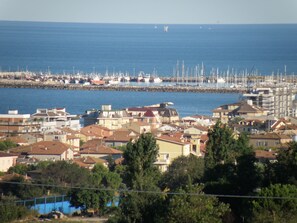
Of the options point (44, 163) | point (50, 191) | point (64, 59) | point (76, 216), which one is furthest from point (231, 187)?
point (64, 59)

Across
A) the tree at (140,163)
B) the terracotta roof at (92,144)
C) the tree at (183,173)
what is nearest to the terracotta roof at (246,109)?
the terracotta roof at (92,144)

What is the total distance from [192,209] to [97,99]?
32.0 metres

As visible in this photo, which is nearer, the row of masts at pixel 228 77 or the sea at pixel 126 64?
the sea at pixel 126 64

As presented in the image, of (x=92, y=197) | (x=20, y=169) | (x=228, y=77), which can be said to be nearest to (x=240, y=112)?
(x=20, y=169)

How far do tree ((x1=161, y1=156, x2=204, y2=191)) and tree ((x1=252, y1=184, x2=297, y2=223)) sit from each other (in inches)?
115

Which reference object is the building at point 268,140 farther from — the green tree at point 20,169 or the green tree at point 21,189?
the green tree at point 21,189

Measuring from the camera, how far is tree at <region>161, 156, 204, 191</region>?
15.6m

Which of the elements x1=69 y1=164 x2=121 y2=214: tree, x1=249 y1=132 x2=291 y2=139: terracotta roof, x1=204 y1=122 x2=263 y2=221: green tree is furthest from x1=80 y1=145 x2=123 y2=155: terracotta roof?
x1=69 y1=164 x2=121 y2=214: tree

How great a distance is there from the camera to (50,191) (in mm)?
16406

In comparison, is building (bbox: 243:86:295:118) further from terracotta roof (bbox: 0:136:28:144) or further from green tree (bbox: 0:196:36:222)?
green tree (bbox: 0:196:36:222)

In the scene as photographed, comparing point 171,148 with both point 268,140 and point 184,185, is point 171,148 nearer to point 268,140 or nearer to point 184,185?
point 268,140

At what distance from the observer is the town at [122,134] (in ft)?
63.8

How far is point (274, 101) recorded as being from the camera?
3366 cm

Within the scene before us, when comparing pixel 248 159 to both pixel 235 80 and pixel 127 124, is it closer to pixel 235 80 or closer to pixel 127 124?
pixel 127 124
